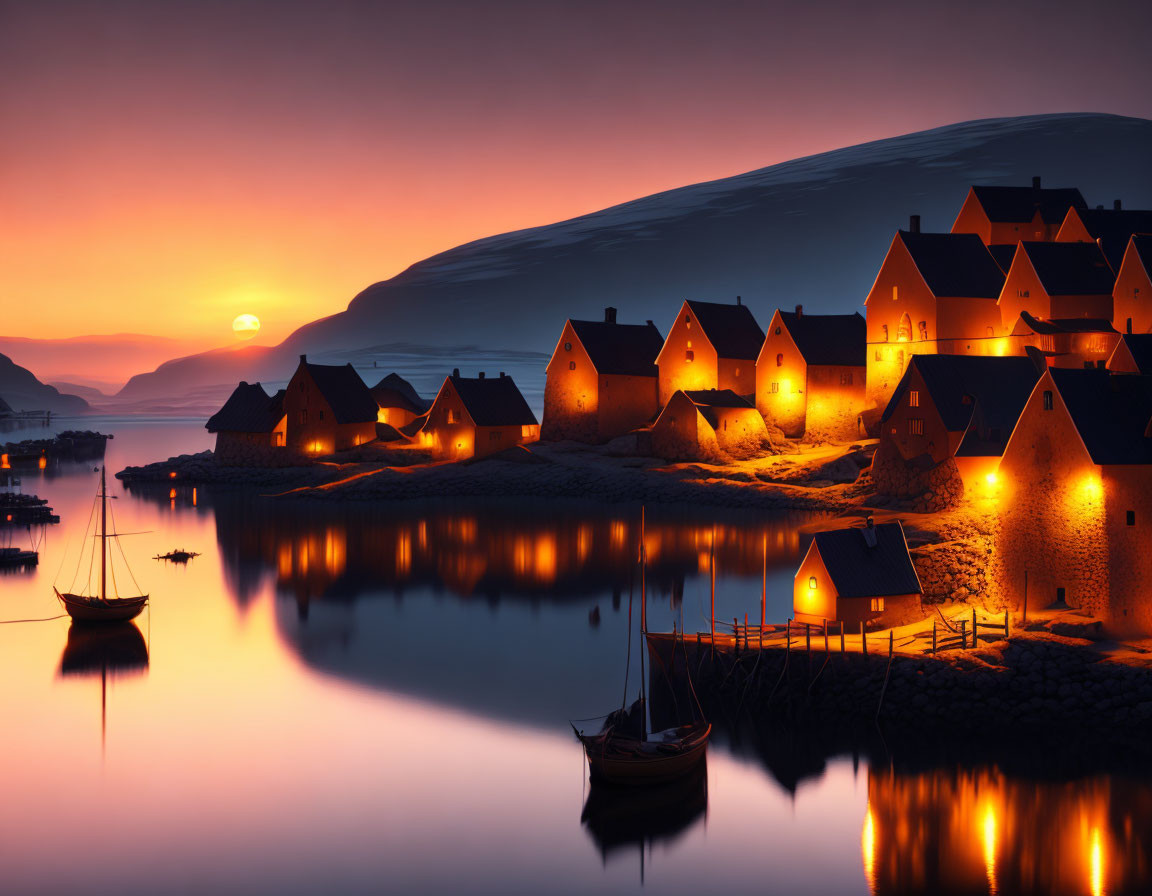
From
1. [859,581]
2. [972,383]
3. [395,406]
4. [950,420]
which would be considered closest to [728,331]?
[395,406]

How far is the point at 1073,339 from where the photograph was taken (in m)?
50.9

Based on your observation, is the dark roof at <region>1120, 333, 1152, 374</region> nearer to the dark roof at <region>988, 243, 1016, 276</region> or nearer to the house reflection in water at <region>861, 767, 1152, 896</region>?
→ the house reflection in water at <region>861, 767, 1152, 896</region>

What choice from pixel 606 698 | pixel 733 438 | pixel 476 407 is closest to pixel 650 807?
pixel 606 698

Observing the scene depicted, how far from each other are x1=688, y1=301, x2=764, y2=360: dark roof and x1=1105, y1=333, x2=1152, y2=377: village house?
3466cm

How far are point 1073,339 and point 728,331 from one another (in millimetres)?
24677

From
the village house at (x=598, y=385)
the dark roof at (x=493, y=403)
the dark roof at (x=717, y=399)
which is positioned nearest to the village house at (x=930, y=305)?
the dark roof at (x=717, y=399)

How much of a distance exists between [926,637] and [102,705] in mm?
20428

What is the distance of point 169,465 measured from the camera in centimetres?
8525

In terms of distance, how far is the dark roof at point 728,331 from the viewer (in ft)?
233

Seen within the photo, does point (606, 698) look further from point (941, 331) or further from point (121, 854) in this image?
point (941, 331)

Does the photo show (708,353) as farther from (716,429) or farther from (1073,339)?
(1073,339)

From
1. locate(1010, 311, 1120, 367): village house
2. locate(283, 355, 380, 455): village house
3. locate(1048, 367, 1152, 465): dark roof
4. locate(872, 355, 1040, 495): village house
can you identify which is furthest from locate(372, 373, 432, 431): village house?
locate(1048, 367, 1152, 465): dark roof

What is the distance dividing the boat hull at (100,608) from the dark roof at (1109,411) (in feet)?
91.6

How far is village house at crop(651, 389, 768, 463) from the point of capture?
65.7 m
